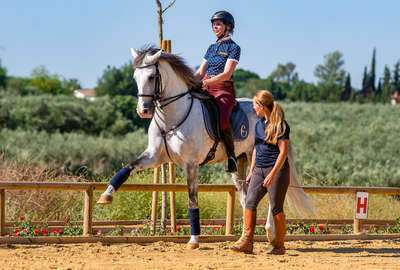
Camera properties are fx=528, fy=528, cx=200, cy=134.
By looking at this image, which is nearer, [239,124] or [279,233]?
[279,233]

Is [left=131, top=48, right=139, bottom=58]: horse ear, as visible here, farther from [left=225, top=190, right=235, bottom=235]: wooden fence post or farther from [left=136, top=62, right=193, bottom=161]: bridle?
A: [left=225, top=190, right=235, bottom=235]: wooden fence post

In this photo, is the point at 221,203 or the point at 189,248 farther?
the point at 221,203

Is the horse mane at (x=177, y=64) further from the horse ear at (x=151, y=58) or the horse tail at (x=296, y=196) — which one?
the horse tail at (x=296, y=196)

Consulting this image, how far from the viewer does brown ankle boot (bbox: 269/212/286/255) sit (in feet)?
22.1

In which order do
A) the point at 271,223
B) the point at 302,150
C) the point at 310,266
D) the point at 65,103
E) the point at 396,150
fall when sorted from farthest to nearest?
1. the point at 65,103
2. the point at 302,150
3. the point at 396,150
4. the point at 271,223
5. the point at 310,266

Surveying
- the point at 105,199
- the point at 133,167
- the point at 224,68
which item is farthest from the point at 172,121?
the point at 105,199

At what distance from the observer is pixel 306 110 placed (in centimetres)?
3700

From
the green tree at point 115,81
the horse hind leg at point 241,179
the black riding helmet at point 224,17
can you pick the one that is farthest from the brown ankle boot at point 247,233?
the green tree at point 115,81

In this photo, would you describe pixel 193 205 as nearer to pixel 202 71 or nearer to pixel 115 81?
pixel 202 71

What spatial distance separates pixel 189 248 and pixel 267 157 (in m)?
1.59

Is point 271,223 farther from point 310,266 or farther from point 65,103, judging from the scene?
point 65,103

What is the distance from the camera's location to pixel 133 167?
6500 mm

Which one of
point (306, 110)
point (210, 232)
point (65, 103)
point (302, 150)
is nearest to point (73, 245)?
point (210, 232)

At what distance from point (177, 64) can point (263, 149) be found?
61.9 inches
